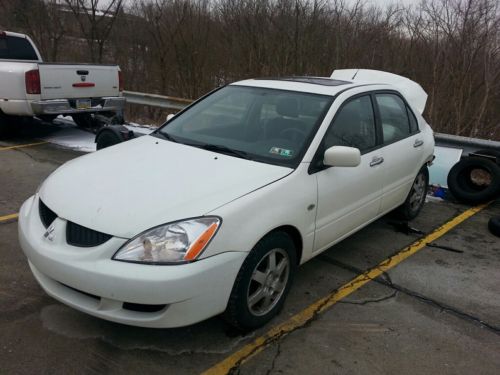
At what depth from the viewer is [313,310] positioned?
3.30 metres

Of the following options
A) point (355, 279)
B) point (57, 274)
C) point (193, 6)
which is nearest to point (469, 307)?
point (355, 279)

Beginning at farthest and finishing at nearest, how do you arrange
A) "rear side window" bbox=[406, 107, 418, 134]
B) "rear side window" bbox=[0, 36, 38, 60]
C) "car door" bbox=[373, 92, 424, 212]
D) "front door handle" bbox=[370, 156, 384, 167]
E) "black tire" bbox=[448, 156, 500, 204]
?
"rear side window" bbox=[0, 36, 38, 60] < "black tire" bbox=[448, 156, 500, 204] < "rear side window" bbox=[406, 107, 418, 134] < "car door" bbox=[373, 92, 424, 212] < "front door handle" bbox=[370, 156, 384, 167]

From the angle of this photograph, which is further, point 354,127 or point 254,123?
point 354,127

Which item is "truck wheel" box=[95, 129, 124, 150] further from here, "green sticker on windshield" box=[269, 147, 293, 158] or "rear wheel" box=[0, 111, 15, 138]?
"green sticker on windshield" box=[269, 147, 293, 158]

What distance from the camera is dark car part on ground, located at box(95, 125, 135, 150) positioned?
6.22 m

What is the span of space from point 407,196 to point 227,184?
107 inches

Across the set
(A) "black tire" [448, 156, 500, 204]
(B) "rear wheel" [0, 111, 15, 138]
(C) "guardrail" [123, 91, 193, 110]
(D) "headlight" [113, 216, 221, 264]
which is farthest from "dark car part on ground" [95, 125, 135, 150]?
(A) "black tire" [448, 156, 500, 204]

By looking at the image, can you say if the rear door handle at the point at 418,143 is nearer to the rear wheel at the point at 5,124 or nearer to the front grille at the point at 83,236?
the front grille at the point at 83,236

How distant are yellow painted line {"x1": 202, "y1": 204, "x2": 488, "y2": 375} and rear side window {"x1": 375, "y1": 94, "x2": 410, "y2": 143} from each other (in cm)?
110

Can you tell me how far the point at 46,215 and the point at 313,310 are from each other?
6.35 feet

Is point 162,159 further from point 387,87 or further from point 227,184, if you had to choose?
point 387,87

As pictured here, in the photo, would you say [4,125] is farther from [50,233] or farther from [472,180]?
[472,180]

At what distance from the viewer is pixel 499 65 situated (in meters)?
9.49

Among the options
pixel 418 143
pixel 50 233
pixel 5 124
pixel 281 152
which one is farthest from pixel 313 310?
pixel 5 124
